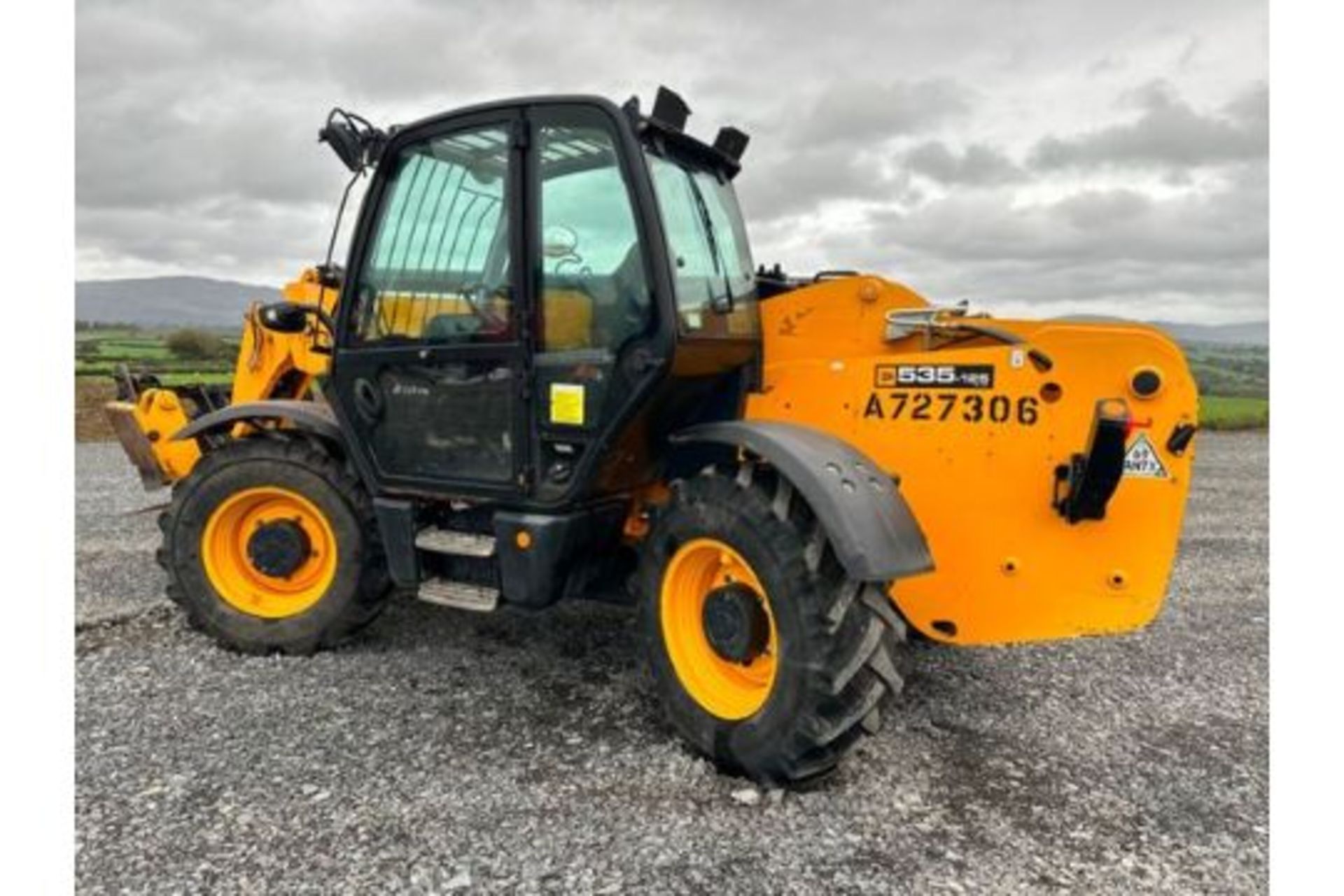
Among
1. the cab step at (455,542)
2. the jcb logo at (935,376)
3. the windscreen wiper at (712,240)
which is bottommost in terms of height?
the cab step at (455,542)

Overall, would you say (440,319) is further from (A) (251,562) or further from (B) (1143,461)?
(B) (1143,461)

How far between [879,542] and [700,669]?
985 mm

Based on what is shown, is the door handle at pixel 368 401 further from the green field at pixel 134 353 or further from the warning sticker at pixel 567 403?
the green field at pixel 134 353

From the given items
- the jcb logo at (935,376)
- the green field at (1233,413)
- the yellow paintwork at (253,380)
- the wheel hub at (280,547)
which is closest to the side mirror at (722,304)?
the jcb logo at (935,376)

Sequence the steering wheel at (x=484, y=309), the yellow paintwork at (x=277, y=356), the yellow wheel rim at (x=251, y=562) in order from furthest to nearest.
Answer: the yellow paintwork at (x=277, y=356) < the yellow wheel rim at (x=251, y=562) < the steering wheel at (x=484, y=309)

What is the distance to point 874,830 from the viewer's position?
10.5ft

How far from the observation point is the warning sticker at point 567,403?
13.0ft

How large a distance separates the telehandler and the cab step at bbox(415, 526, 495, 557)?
0.07ft

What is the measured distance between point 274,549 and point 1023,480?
142 inches

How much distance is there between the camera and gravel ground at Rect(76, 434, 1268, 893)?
2.99m

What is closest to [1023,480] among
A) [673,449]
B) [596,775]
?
[673,449]

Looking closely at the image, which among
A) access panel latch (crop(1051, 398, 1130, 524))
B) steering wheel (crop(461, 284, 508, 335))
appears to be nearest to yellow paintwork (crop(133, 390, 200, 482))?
steering wheel (crop(461, 284, 508, 335))

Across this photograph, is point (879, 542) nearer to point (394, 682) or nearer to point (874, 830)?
point (874, 830)

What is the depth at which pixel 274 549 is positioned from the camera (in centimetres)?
485
